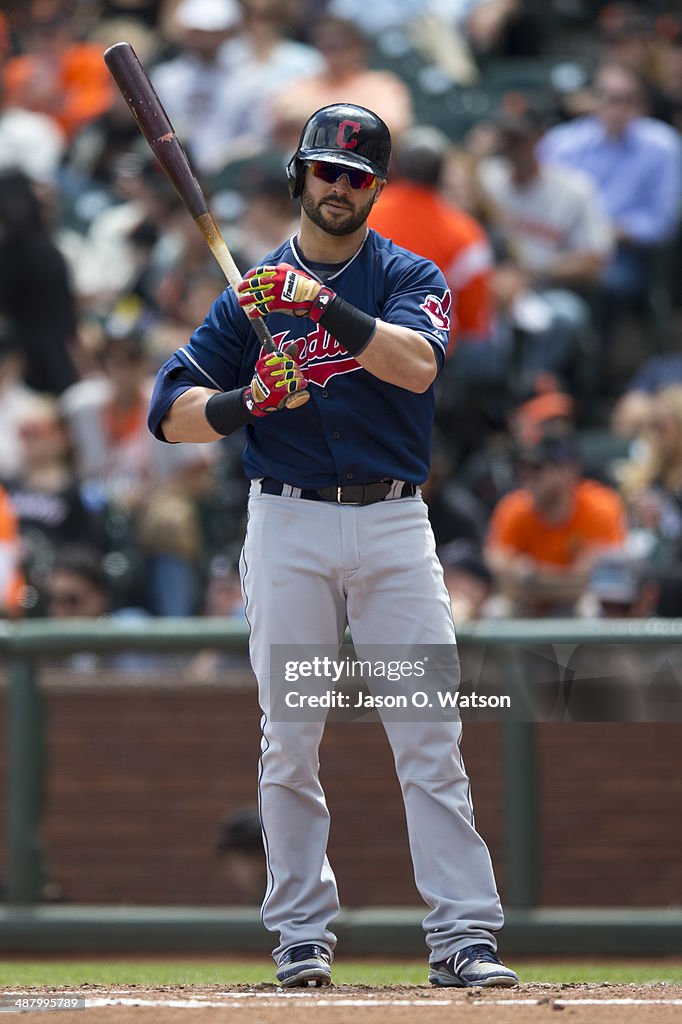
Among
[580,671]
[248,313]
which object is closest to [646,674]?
[580,671]

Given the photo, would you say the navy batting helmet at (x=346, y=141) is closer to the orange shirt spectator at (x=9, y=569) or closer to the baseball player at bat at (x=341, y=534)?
the baseball player at bat at (x=341, y=534)

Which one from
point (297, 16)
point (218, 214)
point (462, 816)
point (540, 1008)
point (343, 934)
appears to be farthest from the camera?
point (297, 16)

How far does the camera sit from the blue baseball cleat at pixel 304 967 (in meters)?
3.76

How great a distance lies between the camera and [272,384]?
354cm

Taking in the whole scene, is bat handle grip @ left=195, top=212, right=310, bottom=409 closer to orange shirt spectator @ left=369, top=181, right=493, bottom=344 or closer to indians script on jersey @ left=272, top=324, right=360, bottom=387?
indians script on jersey @ left=272, top=324, right=360, bottom=387

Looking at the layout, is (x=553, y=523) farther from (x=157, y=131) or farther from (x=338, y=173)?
(x=338, y=173)

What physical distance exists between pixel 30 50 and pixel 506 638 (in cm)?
631

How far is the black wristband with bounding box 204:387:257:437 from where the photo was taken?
3.63 m

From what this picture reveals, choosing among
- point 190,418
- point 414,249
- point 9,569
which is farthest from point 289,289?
point 414,249

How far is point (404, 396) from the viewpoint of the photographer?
3822 millimetres

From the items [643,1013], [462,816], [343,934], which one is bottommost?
[343,934]

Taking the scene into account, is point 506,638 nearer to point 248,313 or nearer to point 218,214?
point 248,313

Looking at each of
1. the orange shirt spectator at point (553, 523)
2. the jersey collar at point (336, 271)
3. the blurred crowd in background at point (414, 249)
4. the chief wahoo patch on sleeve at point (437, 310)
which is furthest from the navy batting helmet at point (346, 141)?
the orange shirt spectator at point (553, 523)

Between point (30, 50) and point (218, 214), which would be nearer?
point (218, 214)
